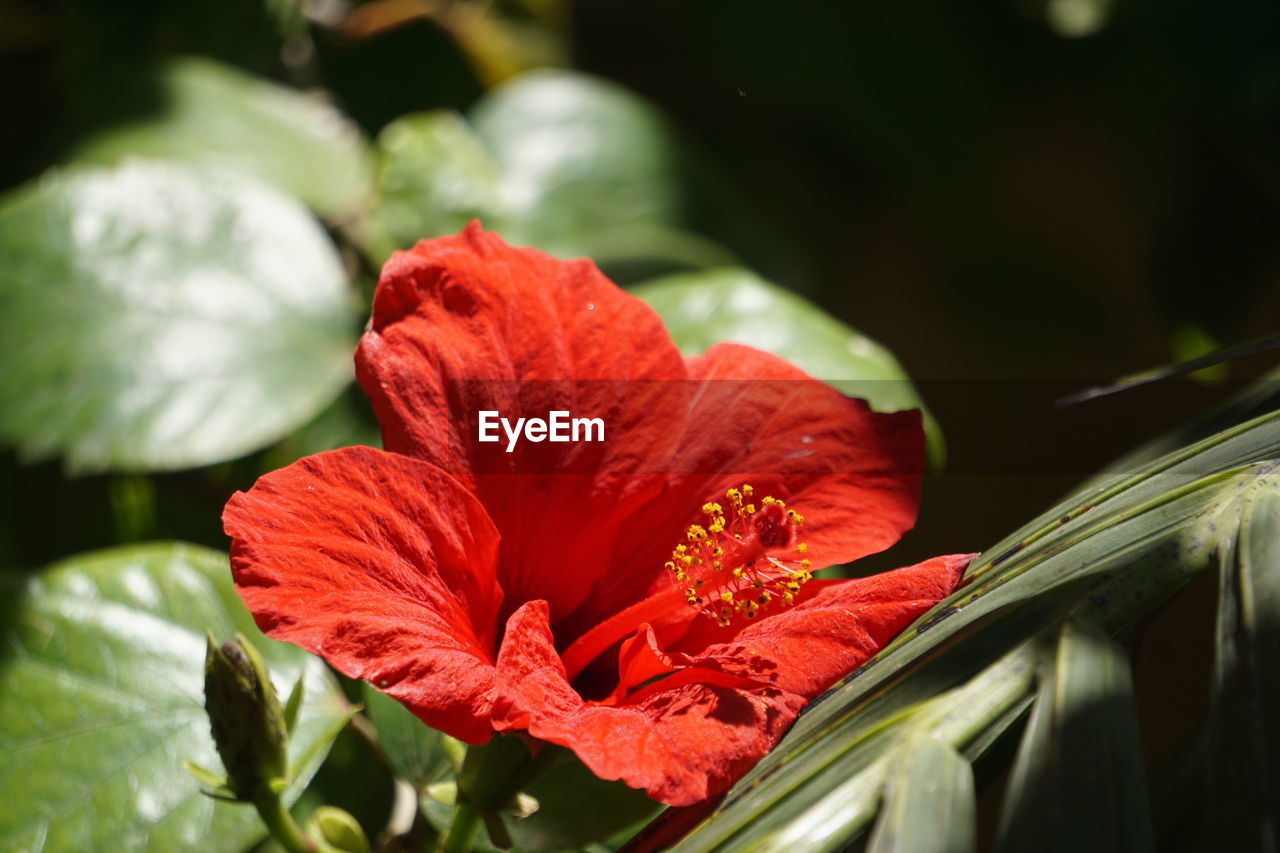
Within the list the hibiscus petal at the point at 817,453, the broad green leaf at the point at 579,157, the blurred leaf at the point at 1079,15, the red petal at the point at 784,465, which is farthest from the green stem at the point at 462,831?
the blurred leaf at the point at 1079,15

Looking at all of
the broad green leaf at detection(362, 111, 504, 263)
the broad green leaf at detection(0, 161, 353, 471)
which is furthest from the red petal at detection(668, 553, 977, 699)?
the broad green leaf at detection(362, 111, 504, 263)

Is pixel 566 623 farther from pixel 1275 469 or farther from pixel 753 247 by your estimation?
pixel 753 247

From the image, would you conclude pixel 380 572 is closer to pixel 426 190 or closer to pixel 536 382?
pixel 536 382

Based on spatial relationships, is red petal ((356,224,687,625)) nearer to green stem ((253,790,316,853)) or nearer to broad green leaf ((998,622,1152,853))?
green stem ((253,790,316,853))

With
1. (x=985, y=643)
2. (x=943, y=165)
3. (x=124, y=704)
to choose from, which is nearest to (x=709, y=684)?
(x=985, y=643)

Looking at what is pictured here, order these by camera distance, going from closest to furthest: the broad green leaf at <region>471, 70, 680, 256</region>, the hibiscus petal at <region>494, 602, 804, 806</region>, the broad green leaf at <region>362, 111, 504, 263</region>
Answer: the hibiscus petal at <region>494, 602, 804, 806</region> → the broad green leaf at <region>362, 111, 504, 263</region> → the broad green leaf at <region>471, 70, 680, 256</region>

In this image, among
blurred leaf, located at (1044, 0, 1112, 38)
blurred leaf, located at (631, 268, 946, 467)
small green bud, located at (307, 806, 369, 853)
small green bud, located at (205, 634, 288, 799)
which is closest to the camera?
small green bud, located at (205, 634, 288, 799)
